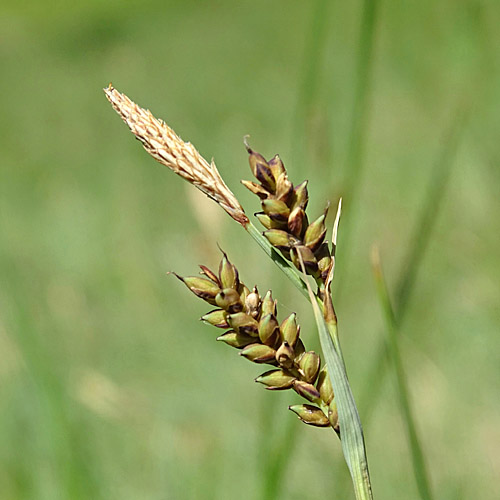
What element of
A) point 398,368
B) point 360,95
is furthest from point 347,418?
point 360,95

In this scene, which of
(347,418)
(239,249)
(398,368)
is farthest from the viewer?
(239,249)

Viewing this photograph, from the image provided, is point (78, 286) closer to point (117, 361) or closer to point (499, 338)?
point (117, 361)

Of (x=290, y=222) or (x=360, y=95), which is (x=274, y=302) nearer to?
(x=290, y=222)

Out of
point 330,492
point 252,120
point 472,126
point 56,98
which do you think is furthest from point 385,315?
point 56,98

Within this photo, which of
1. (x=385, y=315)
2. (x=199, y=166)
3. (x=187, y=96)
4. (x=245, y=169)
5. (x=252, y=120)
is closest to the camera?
(x=199, y=166)

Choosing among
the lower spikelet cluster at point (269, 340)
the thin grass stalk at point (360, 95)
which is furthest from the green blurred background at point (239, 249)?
the lower spikelet cluster at point (269, 340)

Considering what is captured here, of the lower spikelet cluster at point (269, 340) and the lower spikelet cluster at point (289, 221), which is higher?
the lower spikelet cluster at point (289, 221)

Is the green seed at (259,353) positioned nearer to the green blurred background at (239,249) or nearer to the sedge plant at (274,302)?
the sedge plant at (274,302)
